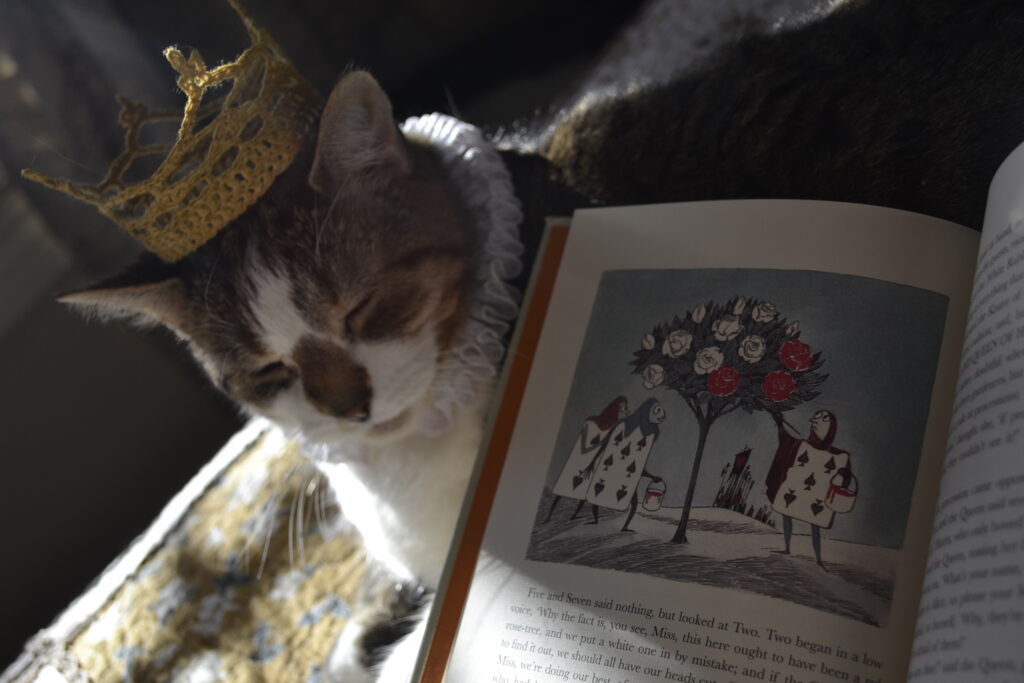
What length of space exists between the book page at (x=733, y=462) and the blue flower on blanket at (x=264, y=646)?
0.35m

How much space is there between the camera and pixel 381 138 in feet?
2.02

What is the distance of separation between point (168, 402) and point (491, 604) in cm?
82

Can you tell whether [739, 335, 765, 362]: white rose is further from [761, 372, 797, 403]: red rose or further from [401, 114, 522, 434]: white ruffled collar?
[401, 114, 522, 434]: white ruffled collar

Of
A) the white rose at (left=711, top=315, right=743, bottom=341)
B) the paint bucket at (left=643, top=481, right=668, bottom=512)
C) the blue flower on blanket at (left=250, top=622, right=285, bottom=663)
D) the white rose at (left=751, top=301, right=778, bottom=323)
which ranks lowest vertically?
the blue flower on blanket at (left=250, top=622, right=285, bottom=663)

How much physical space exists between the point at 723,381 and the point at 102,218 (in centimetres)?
86

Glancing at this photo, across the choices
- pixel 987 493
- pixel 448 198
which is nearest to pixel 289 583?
pixel 448 198

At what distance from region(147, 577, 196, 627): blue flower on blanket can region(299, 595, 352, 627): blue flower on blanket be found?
13 centimetres

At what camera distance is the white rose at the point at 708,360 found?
0.53 m

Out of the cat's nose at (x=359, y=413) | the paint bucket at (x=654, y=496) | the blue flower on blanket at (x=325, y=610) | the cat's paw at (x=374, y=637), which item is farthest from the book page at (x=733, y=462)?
the blue flower on blanket at (x=325, y=610)

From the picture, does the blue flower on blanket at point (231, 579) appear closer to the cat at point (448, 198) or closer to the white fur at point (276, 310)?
the cat at point (448, 198)

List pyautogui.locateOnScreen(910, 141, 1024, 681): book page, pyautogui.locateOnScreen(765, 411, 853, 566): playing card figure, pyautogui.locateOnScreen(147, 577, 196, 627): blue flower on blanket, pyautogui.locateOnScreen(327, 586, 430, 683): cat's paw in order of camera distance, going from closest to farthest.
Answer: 1. pyautogui.locateOnScreen(910, 141, 1024, 681): book page
2. pyautogui.locateOnScreen(765, 411, 853, 566): playing card figure
3. pyautogui.locateOnScreen(327, 586, 430, 683): cat's paw
4. pyautogui.locateOnScreen(147, 577, 196, 627): blue flower on blanket

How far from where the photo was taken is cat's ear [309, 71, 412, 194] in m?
0.57

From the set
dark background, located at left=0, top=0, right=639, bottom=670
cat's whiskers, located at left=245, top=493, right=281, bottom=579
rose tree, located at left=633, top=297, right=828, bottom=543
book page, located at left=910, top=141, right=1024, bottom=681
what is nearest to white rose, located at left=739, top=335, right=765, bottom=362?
rose tree, located at left=633, top=297, right=828, bottom=543

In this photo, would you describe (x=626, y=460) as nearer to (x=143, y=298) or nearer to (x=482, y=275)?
(x=482, y=275)
